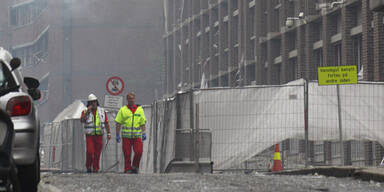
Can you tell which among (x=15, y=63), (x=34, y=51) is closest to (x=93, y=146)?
(x=15, y=63)

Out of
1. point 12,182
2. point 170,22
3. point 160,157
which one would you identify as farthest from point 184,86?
point 12,182

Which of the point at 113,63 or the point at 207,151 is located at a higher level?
the point at 113,63

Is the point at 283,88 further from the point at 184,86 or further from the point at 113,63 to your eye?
the point at 113,63

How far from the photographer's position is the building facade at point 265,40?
35.6m

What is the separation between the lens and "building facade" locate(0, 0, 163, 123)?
72.6m

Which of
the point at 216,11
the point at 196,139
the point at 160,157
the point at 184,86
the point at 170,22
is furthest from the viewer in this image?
the point at 170,22

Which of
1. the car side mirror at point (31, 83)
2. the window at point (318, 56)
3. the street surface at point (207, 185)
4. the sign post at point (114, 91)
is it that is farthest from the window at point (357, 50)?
the car side mirror at point (31, 83)

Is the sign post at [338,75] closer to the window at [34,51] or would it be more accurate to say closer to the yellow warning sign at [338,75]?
the yellow warning sign at [338,75]

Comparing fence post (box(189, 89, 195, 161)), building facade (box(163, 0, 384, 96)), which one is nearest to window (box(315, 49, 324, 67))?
building facade (box(163, 0, 384, 96))

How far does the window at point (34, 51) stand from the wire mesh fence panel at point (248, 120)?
5824 cm

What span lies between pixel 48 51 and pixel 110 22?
5.62m

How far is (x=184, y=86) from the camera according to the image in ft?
212

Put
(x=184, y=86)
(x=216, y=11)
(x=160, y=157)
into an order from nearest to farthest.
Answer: (x=160, y=157)
(x=216, y=11)
(x=184, y=86)

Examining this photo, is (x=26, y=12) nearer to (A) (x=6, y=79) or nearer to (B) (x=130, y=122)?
(B) (x=130, y=122)
